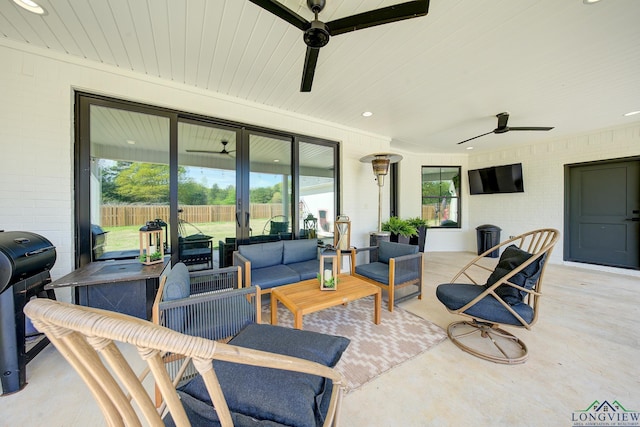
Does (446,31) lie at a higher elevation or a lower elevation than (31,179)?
higher

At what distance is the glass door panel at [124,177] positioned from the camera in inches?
108

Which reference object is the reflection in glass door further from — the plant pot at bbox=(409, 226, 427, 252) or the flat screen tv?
the flat screen tv

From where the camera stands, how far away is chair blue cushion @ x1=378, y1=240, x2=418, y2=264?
3.23m

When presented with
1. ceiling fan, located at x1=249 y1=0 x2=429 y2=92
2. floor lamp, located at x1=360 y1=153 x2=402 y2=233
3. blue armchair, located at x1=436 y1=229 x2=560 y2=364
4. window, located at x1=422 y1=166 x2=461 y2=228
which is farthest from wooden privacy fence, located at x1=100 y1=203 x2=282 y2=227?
window, located at x1=422 y1=166 x2=461 y2=228

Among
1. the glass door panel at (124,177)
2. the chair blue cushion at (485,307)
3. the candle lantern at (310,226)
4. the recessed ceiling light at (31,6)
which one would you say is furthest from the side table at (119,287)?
the chair blue cushion at (485,307)

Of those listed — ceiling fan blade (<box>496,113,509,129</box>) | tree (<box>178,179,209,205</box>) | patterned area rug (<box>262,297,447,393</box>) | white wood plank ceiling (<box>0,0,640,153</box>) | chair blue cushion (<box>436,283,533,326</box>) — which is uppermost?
white wood plank ceiling (<box>0,0,640,153</box>)

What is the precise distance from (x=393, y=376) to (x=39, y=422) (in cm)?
232

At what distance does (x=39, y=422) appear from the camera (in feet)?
4.64

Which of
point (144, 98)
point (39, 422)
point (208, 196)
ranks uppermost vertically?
point (144, 98)

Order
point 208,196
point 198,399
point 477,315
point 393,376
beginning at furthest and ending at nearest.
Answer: point 208,196, point 477,315, point 393,376, point 198,399

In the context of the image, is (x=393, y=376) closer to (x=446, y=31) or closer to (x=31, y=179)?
(x=446, y=31)

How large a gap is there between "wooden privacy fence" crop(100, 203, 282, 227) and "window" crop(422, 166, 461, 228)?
4.94m

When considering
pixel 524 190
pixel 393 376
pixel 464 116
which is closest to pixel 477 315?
pixel 393 376

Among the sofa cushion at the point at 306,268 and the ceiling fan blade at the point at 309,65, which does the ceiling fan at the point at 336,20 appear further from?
the sofa cushion at the point at 306,268
